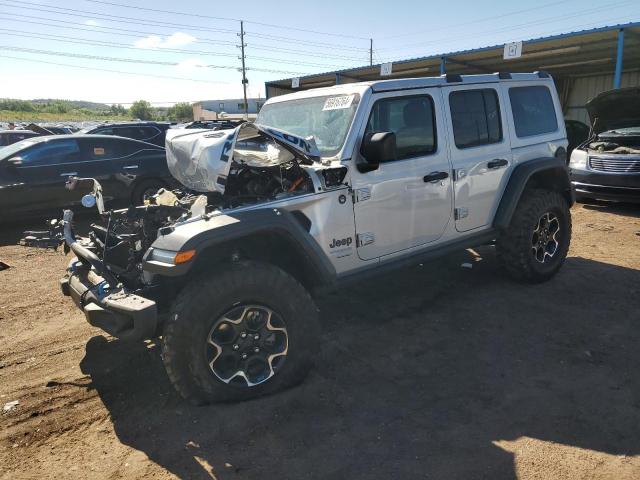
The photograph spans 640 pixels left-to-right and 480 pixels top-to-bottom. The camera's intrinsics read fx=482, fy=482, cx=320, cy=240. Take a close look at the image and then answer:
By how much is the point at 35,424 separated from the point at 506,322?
3.61 metres

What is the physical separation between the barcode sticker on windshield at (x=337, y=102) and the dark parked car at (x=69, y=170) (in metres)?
5.09

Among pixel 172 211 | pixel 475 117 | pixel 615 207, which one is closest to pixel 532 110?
pixel 475 117

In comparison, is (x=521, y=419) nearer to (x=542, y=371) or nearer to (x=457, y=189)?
(x=542, y=371)

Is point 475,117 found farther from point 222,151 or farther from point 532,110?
point 222,151

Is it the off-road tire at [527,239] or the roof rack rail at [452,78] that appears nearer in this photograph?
the roof rack rail at [452,78]

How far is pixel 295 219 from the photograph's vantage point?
10.5 feet

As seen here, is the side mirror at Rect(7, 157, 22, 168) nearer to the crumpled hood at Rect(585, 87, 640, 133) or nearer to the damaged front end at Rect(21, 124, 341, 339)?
the damaged front end at Rect(21, 124, 341, 339)

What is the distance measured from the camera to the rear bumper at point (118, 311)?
109 inches

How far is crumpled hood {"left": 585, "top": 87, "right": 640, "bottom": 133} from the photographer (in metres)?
8.04

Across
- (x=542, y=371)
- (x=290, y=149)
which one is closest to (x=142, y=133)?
(x=290, y=149)

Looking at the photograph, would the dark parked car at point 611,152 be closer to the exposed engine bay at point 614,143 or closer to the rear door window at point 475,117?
the exposed engine bay at point 614,143

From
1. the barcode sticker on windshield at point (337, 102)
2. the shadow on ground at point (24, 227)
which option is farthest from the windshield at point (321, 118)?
the shadow on ground at point (24, 227)

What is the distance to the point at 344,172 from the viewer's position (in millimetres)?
3418

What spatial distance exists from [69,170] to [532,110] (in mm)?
6904
